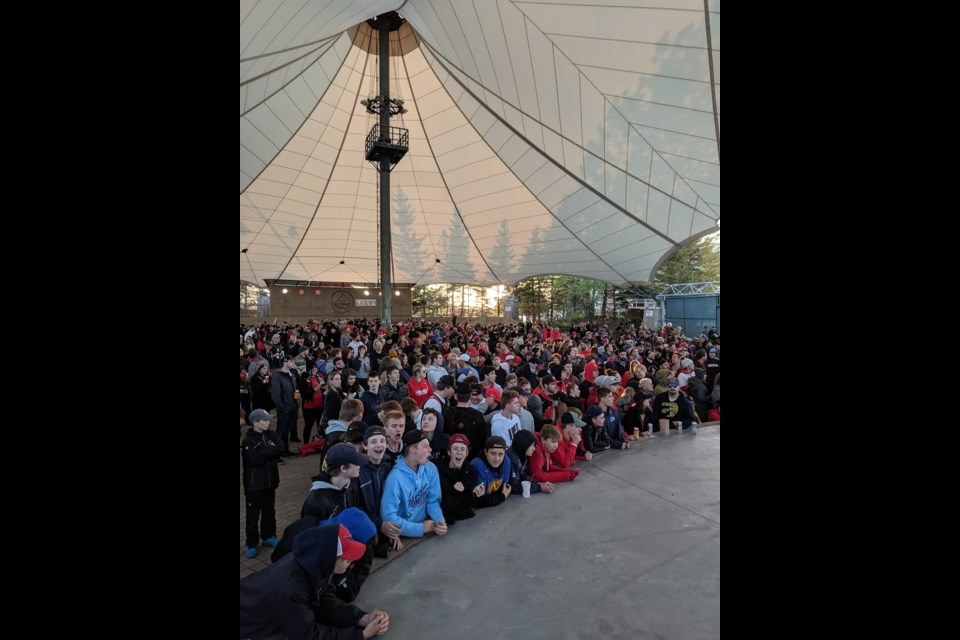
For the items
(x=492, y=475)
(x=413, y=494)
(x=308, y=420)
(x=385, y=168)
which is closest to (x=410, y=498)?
(x=413, y=494)

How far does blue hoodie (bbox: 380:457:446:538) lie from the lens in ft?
11.9

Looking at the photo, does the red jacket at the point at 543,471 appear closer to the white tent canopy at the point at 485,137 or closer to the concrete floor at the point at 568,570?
the concrete floor at the point at 568,570

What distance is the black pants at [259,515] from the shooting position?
379 cm

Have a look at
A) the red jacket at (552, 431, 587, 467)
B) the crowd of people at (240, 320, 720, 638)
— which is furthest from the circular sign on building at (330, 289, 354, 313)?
the red jacket at (552, 431, 587, 467)

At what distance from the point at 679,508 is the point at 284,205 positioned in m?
23.4

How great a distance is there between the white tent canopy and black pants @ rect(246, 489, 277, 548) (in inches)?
310

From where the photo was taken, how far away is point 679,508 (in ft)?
13.8

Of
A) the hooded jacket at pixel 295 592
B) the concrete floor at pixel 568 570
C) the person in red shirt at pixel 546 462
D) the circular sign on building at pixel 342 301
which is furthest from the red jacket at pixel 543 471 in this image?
the circular sign on building at pixel 342 301

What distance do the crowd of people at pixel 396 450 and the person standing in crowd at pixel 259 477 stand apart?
1cm
